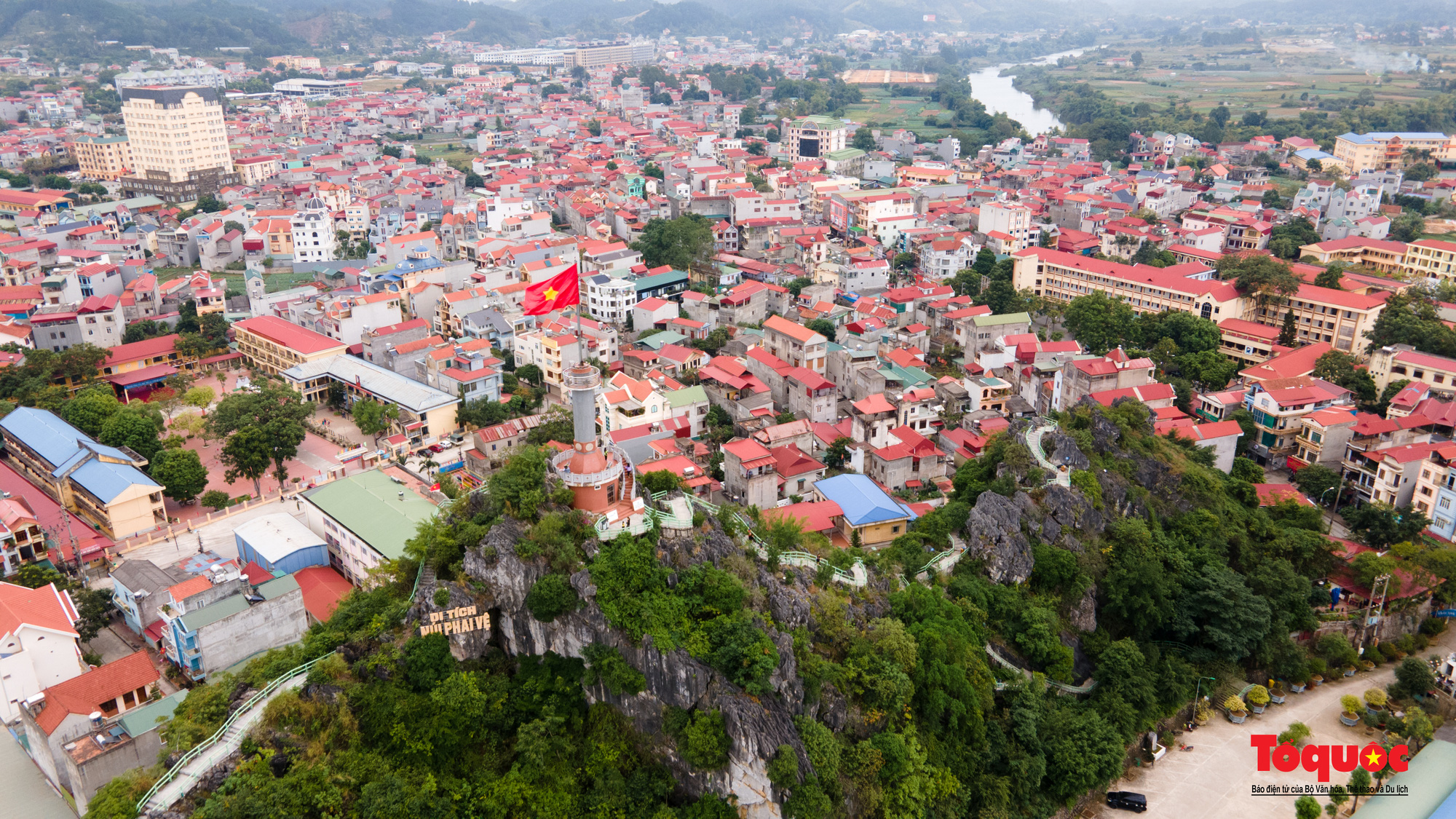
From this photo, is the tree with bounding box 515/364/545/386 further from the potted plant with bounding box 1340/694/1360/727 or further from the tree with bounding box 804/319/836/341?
the potted plant with bounding box 1340/694/1360/727

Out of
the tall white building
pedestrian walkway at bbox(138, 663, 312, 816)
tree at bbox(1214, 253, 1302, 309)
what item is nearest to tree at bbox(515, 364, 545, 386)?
pedestrian walkway at bbox(138, 663, 312, 816)

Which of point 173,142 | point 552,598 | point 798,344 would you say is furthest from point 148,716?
point 173,142

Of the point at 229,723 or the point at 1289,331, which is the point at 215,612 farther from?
the point at 1289,331

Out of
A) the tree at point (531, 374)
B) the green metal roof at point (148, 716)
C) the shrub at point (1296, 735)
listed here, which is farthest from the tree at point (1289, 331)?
the green metal roof at point (148, 716)

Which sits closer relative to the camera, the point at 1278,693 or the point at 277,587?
the point at 277,587

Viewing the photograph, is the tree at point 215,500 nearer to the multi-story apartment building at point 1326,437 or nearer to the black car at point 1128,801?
the black car at point 1128,801

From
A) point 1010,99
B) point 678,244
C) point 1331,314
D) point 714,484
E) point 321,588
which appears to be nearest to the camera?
point 321,588

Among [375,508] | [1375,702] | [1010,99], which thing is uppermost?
[1010,99]
